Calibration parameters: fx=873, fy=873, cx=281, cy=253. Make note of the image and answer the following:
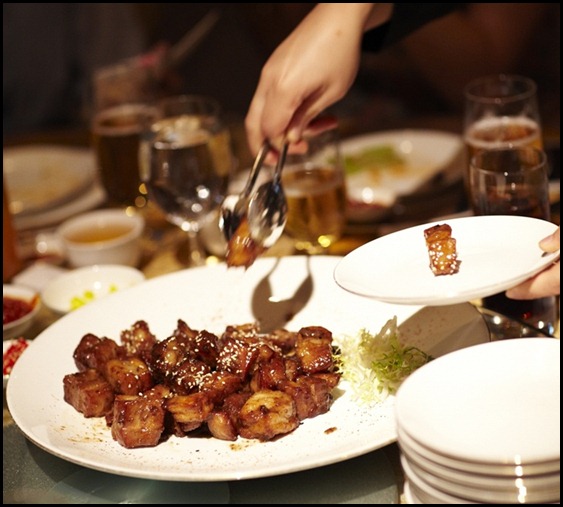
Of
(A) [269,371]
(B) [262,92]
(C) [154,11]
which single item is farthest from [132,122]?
(C) [154,11]

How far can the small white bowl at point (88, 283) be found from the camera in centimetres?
232

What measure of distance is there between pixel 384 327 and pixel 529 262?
0.40m

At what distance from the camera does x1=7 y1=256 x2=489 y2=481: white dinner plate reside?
57.2 inches

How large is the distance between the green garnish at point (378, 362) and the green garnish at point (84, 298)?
80 cm

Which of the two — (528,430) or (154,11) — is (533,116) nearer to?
(528,430)

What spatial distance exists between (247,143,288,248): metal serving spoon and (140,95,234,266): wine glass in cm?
32

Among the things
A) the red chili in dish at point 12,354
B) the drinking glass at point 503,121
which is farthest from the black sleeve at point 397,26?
the red chili in dish at point 12,354

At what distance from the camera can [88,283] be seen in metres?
2.38

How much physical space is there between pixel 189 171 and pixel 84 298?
44 cm

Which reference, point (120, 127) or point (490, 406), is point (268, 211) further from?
point (120, 127)

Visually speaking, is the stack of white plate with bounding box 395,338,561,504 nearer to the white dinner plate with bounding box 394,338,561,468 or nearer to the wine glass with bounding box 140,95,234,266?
the white dinner plate with bounding box 394,338,561,468

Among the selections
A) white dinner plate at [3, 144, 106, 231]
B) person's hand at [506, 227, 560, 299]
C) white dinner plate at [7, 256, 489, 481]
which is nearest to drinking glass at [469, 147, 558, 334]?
white dinner plate at [7, 256, 489, 481]

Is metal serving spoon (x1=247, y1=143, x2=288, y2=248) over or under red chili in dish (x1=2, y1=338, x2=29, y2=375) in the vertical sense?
over

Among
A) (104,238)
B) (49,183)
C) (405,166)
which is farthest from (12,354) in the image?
(405,166)
